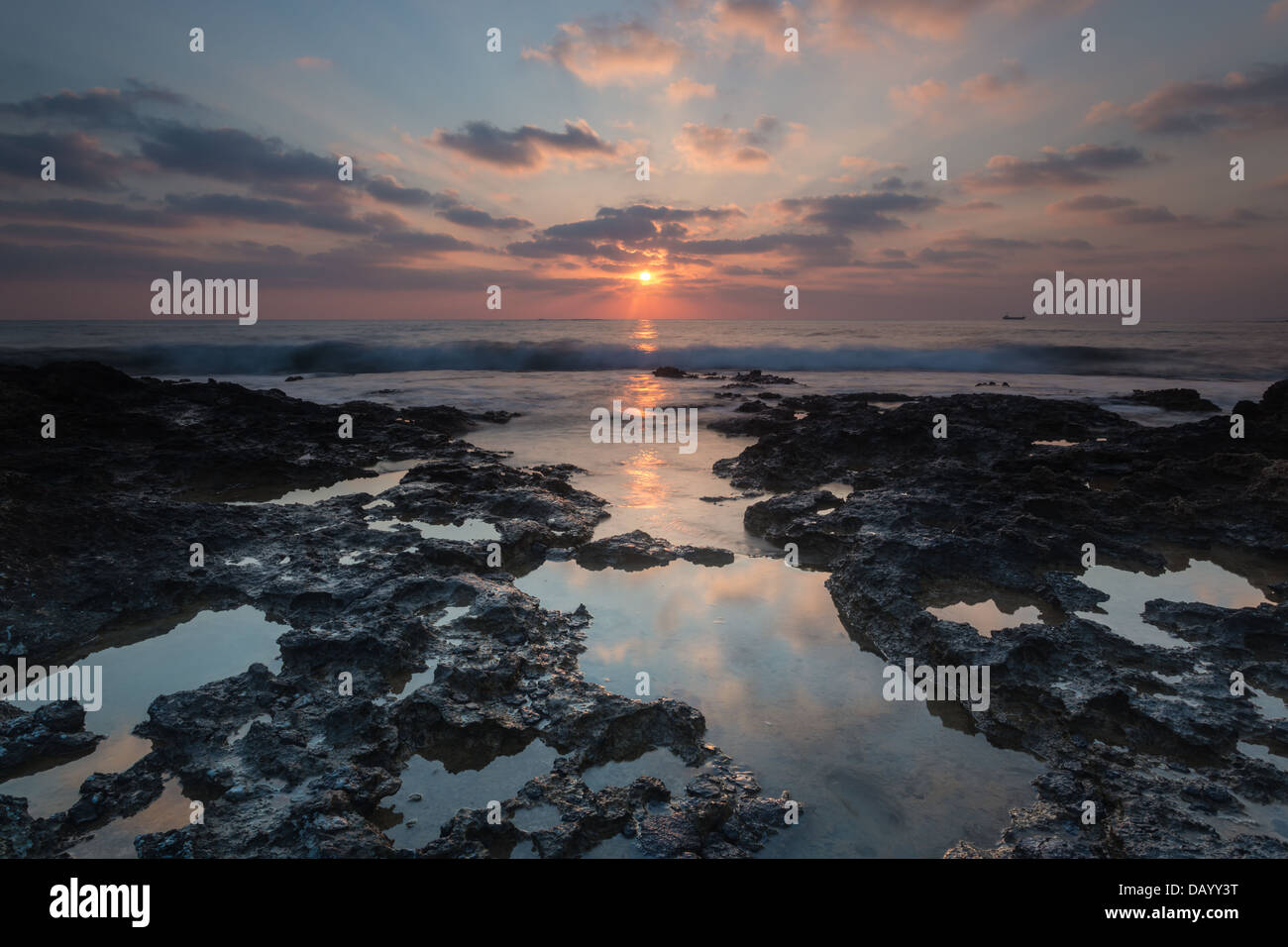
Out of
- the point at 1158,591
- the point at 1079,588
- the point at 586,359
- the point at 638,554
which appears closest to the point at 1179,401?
the point at 1158,591

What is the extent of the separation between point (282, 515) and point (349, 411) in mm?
8892

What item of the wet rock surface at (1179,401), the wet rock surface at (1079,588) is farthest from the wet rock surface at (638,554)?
the wet rock surface at (1179,401)

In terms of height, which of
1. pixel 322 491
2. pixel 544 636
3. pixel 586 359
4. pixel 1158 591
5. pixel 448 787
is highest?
pixel 586 359

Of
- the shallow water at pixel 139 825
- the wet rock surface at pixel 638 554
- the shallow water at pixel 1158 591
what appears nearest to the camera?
the shallow water at pixel 139 825

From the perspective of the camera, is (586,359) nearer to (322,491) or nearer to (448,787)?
(322,491)

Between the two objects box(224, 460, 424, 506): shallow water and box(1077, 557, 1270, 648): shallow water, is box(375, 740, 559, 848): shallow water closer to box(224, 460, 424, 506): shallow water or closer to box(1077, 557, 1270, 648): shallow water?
box(1077, 557, 1270, 648): shallow water

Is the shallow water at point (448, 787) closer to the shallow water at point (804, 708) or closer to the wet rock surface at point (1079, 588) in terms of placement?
the shallow water at point (804, 708)

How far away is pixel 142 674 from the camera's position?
4.59m

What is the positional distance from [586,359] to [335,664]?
151 ft

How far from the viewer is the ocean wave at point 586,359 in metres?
43.8

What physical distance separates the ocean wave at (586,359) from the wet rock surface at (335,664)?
1498 inches

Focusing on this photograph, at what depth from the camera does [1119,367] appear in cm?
4297

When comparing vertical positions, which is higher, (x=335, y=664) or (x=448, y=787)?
(x=335, y=664)
